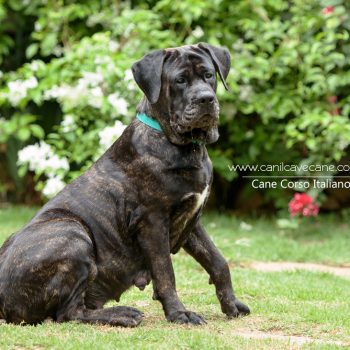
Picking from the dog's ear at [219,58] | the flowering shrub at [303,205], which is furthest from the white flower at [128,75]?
the dog's ear at [219,58]

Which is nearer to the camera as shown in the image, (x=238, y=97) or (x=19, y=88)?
(x=19, y=88)

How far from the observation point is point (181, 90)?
202 inches

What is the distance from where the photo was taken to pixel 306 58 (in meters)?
8.80

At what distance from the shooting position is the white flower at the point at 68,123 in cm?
891

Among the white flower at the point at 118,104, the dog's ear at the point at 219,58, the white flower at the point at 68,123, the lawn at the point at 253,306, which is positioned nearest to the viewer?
the lawn at the point at 253,306

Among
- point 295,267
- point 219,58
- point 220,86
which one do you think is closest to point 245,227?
point 220,86

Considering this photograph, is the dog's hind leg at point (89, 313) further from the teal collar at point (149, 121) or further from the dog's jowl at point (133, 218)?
the teal collar at point (149, 121)

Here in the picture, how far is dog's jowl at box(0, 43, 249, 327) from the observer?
4953 millimetres

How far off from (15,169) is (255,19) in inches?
160

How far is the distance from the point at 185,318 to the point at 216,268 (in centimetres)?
49

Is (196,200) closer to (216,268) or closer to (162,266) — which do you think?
(162,266)

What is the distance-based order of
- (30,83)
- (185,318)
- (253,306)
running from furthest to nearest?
(30,83)
(253,306)
(185,318)

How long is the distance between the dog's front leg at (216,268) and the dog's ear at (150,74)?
3.06 feet

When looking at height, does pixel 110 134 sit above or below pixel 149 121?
below
